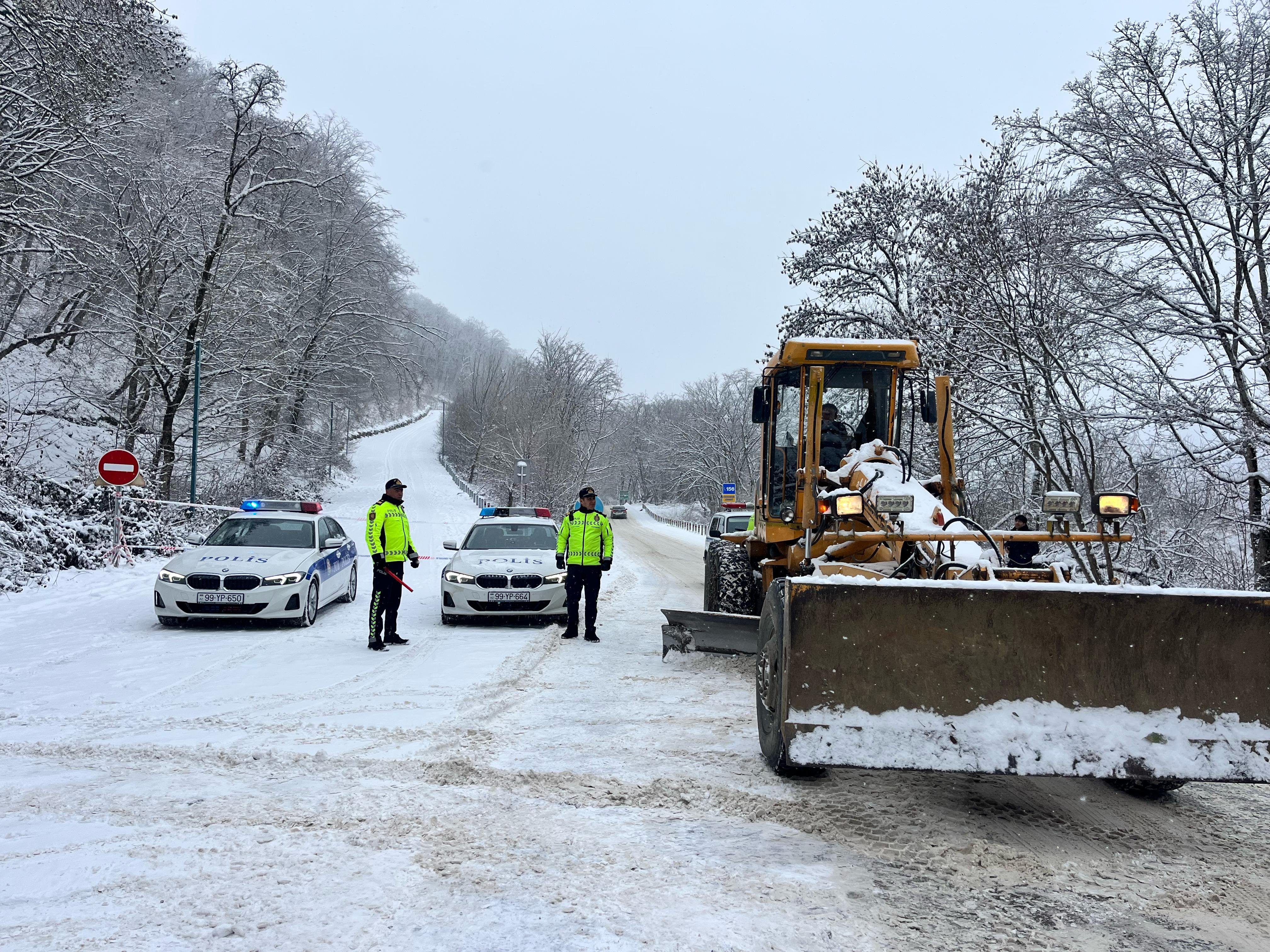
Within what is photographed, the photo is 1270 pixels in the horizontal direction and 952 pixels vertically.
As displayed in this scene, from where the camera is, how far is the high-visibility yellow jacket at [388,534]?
941 cm

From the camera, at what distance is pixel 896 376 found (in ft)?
25.5

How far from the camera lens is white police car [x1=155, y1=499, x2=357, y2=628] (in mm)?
9938

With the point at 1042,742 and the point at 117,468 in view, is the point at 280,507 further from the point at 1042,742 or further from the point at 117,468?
the point at 1042,742

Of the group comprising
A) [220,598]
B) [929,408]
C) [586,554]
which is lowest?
[220,598]

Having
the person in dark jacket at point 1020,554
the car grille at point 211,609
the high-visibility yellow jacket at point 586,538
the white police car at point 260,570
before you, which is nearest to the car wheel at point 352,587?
the white police car at point 260,570

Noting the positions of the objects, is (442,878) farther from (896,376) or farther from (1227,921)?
(896,376)

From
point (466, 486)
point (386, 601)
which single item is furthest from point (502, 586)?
point (466, 486)

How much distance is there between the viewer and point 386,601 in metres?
9.38

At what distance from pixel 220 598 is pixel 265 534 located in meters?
1.64

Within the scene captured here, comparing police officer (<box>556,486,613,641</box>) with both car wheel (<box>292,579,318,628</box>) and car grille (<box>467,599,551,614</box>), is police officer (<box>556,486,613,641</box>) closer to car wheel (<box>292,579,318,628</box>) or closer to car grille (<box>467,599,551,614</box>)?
car grille (<box>467,599,551,614</box>)

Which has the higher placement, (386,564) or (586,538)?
(586,538)

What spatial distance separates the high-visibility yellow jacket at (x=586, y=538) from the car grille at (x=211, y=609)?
3.61 metres

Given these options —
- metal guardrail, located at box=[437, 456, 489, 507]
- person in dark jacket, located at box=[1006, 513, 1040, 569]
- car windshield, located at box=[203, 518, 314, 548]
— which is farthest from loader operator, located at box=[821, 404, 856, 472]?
metal guardrail, located at box=[437, 456, 489, 507]

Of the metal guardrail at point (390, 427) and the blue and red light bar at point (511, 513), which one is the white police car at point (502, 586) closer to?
the blue and red light bar at point (511, 513)
